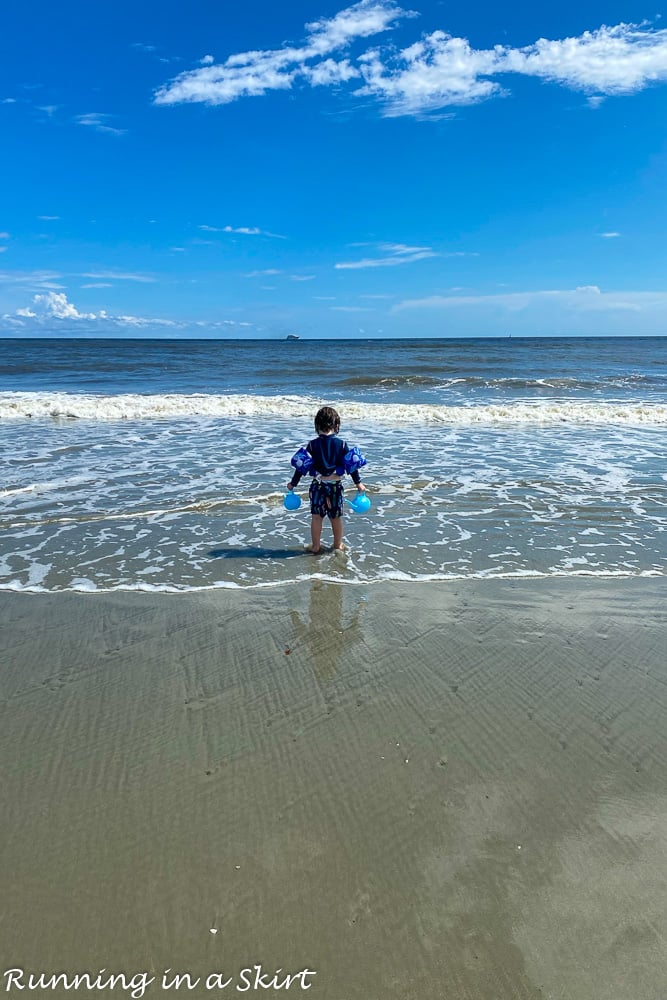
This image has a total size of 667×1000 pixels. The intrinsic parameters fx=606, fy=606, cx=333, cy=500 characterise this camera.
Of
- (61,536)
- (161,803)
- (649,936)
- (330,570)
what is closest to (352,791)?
(161,803)

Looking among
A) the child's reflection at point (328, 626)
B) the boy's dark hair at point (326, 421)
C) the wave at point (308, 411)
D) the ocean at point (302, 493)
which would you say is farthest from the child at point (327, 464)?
the wave at point (308, 411)

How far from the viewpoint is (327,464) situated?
635cm

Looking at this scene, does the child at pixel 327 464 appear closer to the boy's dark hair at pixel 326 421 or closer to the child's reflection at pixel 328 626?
the boy's dark hair at pixel 326 421

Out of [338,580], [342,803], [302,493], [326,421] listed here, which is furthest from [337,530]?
[342,803]

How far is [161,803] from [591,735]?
92.9 inches

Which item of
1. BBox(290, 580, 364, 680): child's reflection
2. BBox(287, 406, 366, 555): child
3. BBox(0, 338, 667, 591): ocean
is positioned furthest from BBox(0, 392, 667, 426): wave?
BBox(290, 580, 364, 680): child's reflection

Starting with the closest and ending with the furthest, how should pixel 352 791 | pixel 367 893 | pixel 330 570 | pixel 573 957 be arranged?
1. pixel 573 957
2. pixel 367 893
3. pixel 352 791
4. pixel 330 570

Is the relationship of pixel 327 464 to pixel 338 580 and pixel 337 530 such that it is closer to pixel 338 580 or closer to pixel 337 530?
pixel 337 530

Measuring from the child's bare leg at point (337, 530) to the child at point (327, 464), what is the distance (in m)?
0.04

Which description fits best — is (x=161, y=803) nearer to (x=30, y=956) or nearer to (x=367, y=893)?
(x=30, y=956)

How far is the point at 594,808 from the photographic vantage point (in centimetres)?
291

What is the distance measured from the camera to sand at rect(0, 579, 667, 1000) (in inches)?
87.7

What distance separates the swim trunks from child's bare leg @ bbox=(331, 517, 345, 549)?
48 mm

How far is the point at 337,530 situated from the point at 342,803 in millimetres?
3810
